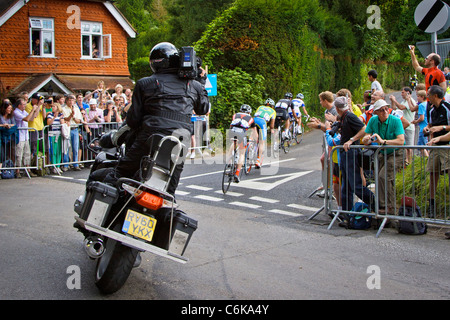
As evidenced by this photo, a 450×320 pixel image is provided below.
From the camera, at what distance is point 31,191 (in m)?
11.2

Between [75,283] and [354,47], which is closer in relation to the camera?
[75,283]

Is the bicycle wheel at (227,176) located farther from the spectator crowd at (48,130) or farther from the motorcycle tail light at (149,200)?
the motorcycle tail light at (149,200)

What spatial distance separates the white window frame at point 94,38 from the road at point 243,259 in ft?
82.5

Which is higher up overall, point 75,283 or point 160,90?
point 160,90

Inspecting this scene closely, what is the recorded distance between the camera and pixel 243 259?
6.43m

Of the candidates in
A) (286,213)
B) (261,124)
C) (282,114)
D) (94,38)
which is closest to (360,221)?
(286,213)

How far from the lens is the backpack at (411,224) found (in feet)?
26.0

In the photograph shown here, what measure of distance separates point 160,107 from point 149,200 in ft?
3.08

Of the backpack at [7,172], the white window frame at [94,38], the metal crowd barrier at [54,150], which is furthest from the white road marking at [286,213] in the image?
the white window frame at [94,38]
